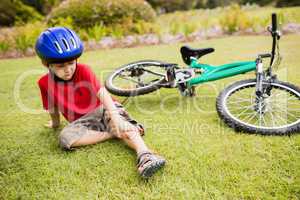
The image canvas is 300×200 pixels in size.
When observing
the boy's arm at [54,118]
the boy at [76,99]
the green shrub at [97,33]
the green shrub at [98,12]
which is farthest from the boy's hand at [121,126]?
the green shrub at [98,12]

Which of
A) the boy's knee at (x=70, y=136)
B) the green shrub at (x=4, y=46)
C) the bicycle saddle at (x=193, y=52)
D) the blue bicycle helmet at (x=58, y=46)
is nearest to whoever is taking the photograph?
the blue bicycle helmet at (x=58, y=46)

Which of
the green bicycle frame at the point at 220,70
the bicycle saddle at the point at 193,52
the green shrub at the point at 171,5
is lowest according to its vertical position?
the green shrub at the point at 171,5

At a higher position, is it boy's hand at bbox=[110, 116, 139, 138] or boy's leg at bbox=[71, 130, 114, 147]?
boy's hand at bbox=[110, 116, 139, 138]

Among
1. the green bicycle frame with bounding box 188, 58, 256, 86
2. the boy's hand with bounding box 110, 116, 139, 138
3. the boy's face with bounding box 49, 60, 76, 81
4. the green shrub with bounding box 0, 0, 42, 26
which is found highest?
the boy's face with bounding box 49, 60, 76, 81

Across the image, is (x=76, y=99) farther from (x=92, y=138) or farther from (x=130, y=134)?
(x=130, y=134)

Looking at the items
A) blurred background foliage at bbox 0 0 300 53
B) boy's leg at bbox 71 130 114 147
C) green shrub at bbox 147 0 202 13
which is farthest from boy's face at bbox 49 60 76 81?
green shrub at bbox 147 0 202 13

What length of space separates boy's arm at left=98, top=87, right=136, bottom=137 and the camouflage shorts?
12cm

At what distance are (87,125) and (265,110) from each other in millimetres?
1646

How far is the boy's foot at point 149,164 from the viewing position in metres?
2.13

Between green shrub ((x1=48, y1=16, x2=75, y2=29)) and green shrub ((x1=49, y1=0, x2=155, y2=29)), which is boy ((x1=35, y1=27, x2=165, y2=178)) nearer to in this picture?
green shrub ((x1=48, y1=16, x2=75, y2=29))

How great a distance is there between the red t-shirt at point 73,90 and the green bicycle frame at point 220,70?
1.13 metres

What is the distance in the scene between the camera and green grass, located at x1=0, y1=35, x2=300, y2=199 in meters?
2.08

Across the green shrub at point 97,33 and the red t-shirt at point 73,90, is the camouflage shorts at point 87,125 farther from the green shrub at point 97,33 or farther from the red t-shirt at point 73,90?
the green shrub at point 97,33

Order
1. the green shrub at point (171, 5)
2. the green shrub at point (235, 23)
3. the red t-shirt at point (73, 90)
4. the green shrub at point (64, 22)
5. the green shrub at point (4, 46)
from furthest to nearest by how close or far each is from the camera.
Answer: the green shrub at point (171, 5), the green shrub at point (64, 22), the green shrub at point (235, 23), the green shrub at point (4, 46), the red t-shirt at point (73, 90)
